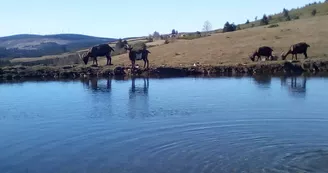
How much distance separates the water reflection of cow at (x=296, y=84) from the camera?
32875 mm

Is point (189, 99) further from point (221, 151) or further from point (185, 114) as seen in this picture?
point (221, 151)

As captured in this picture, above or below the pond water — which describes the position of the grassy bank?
above

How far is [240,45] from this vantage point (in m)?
60.7

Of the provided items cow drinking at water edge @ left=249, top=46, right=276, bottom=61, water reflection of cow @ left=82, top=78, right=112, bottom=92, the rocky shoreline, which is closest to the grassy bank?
the rocky shoreline

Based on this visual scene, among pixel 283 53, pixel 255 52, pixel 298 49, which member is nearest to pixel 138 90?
pixel 255 52

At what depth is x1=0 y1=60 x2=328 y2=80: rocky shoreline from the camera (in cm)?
4716

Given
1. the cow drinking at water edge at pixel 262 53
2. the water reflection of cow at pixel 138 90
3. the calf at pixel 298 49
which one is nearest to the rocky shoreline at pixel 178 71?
the calf at pixel 298 49

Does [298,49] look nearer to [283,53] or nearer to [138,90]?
[283,53]

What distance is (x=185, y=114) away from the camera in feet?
81.8

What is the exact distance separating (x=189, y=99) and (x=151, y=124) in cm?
800

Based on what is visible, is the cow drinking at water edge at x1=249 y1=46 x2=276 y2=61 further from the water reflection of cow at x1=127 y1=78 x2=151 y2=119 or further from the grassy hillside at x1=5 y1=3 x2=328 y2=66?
the water reflection of cow at x1=127 y1=78 x2=151 y2=119

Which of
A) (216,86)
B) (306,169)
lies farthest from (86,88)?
(306,169)

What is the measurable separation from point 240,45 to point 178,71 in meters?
14.8

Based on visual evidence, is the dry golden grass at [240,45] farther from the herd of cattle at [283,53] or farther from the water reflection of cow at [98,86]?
the water reflection of cow at [98,86]
